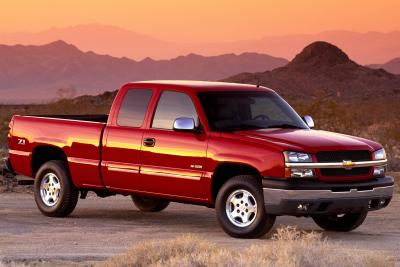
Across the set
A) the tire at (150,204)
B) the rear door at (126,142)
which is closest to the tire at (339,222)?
the rear door at (126,142)

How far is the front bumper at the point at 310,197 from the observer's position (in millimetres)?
13914

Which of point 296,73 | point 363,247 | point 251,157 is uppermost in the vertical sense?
point 296,73

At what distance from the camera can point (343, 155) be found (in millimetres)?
14367

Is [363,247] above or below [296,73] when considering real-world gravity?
below

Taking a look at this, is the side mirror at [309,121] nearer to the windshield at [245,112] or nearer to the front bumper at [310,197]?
the windshield at [245,112]

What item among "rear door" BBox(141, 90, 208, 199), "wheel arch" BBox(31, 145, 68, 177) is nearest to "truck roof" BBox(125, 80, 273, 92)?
"rear door" BBox(141, 90, 208, 199)

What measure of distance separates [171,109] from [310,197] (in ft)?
8.33

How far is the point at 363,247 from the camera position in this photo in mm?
13930

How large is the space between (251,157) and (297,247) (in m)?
3.49

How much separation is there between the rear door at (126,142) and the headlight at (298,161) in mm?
2465

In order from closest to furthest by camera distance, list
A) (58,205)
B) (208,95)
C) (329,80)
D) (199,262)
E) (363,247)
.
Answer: (199,262), (363,247), (208,95), (58,205), (329,80)

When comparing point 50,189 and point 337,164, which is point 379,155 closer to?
point 337,164

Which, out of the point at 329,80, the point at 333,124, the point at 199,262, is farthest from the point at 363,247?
the point at 329,80

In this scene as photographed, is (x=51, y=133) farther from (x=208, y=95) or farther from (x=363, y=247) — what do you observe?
(x=363, y=247)
